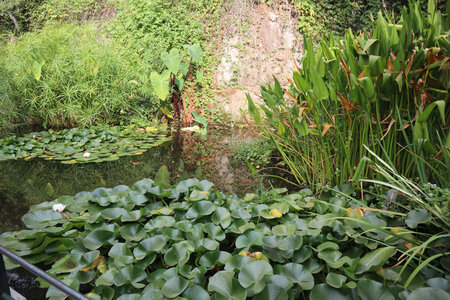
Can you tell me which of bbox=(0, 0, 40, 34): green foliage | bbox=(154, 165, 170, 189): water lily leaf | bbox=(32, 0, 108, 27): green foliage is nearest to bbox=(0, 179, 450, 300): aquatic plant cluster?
bbox=(154, 165, 170, 189): water lily leaf

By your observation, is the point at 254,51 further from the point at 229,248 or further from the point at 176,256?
the point at 176,256

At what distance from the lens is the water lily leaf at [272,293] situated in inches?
49.4

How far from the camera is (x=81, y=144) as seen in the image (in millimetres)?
4109

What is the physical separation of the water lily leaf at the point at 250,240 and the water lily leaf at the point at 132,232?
507 mm

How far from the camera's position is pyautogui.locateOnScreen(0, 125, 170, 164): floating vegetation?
12.6ft

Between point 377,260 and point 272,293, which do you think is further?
point 377,260

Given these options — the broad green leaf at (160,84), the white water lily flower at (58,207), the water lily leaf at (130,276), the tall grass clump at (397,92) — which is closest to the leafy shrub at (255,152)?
the tall grass clump at (397,92)

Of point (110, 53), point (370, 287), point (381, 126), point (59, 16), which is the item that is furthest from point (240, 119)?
point (59, 16)

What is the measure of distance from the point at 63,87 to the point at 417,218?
465 centimetres

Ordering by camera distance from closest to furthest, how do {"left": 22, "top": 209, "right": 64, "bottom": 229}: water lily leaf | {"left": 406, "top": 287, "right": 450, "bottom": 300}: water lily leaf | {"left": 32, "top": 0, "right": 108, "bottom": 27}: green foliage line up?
{"left": 406, "top": 287, "right": 450, "bottom": 300}: water lily leaf
{"left": 22, "top": 209, "right": 64, "bottom": 229}: water lily leaf
{"left": 32, "top": 0, "right": 108, "bottom": 27}: green foliage

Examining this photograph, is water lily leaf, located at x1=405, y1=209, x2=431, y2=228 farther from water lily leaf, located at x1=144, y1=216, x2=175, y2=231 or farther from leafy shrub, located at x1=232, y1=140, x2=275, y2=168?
leafy shrub, located at x1=232, y1=140, x2=275, y2=168

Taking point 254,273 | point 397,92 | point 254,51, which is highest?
point 254,51

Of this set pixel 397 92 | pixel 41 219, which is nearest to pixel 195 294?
pixel 41 219

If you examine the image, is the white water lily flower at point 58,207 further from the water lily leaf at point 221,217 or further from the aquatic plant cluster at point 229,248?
the water lily leaf at point 221,217
